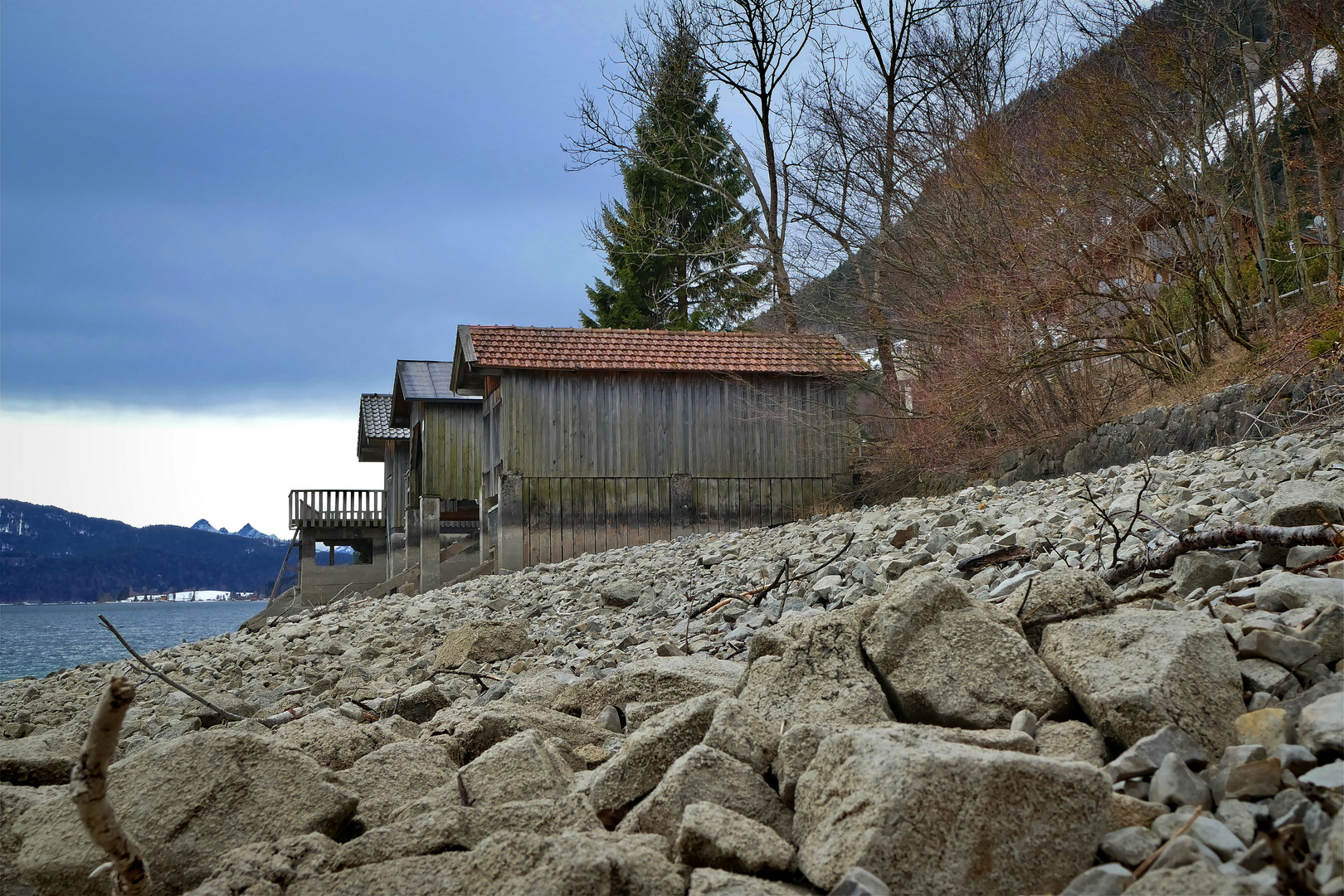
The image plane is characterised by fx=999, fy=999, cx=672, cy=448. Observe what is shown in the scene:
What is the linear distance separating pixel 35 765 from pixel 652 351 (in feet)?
51.5

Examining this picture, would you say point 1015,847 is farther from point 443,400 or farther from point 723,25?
point 723,25

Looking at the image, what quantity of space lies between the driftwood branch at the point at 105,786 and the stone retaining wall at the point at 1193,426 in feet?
28.7

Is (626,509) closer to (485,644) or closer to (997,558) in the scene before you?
(485,644)

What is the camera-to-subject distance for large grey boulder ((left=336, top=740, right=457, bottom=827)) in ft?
11.3

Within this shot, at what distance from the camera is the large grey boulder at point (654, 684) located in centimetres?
440

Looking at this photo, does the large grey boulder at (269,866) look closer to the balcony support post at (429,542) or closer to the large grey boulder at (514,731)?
the large grey boulder at (514,731)

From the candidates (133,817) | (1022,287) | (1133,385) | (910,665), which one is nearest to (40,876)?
(133,817)

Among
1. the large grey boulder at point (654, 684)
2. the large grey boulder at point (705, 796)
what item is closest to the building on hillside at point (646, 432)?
the large grey boulder at point (654, 684)

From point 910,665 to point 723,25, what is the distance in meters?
24.2

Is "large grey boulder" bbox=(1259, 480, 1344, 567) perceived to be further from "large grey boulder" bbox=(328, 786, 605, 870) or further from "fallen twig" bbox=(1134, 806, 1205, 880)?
"large grey boulder" bbox=(328, 786, 605, 870)

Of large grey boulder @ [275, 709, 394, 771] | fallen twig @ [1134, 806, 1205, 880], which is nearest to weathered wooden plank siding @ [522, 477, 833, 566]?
large grey boulder @ [275, 709, 394, 771]

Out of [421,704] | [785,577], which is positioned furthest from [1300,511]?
[421,704]

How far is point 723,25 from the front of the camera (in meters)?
24.8

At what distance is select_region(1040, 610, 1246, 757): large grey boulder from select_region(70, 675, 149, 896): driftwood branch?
2.48 metres
